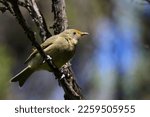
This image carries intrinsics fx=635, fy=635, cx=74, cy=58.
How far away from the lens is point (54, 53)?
11.2 ft

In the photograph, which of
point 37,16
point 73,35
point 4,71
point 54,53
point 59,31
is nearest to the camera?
point 37,16

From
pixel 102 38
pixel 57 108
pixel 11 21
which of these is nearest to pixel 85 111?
pixel 57 108

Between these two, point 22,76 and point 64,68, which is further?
point 22,76

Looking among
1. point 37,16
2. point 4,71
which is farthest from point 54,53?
point 4,71

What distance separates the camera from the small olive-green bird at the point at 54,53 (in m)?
3.34

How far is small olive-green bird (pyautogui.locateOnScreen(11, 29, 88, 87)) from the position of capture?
131 inches

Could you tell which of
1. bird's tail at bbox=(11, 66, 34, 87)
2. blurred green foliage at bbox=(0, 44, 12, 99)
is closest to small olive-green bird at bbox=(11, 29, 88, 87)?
bird's tail at bbox=(11, 66, 34, 87)

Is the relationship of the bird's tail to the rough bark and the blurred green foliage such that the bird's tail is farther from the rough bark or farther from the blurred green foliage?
the blurred green foliage

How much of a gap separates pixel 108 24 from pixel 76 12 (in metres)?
0.39

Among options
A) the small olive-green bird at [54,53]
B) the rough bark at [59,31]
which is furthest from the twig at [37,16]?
the small olive-green bird at [54,53]

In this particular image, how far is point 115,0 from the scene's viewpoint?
4207 mm

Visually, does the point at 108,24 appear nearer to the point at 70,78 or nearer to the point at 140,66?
the point at 140,66

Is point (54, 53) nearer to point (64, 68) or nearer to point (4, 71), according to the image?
point (64, 68)

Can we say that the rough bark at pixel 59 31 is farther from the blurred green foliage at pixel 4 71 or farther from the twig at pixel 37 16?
the blurred green foliage at pixel 4 71
